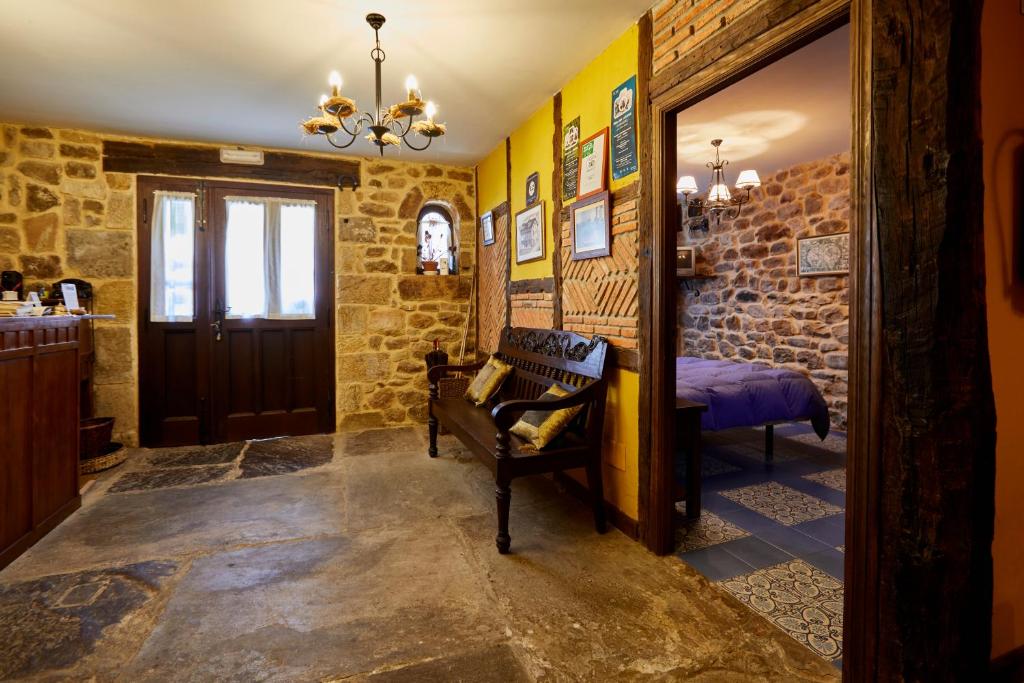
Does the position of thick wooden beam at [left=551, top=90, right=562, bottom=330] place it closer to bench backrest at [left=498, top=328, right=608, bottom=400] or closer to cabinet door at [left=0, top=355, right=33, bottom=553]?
bench backrest at [left=498, top=328, right=608, bottom=400]

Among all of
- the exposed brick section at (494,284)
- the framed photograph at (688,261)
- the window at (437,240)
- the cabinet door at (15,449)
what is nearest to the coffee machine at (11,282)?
the cabinet door at (15,449)

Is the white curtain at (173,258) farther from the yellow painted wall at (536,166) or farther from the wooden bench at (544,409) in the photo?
the yellow painted wall at (536,166)

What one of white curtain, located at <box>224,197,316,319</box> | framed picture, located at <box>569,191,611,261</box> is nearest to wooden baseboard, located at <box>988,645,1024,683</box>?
framed picture, located at <box>569,191,611,261</box>

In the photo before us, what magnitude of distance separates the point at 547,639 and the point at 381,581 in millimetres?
763

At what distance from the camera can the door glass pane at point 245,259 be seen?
171 inches

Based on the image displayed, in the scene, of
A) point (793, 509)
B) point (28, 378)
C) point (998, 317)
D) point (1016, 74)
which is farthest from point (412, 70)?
point (793, 509)

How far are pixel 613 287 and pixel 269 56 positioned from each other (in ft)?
7.53

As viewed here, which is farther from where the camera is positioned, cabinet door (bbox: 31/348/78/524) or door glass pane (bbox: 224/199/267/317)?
door glass pane (bbox: 224/199/267/317)

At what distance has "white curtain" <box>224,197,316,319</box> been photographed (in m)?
4.35

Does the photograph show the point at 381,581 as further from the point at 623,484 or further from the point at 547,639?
the point at 623,484

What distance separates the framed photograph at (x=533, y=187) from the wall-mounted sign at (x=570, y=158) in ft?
1.33

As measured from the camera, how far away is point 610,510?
2.71 meters

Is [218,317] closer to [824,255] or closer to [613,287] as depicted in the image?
[613,287]

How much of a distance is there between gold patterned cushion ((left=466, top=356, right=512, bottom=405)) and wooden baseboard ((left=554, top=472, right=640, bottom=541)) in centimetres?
72
